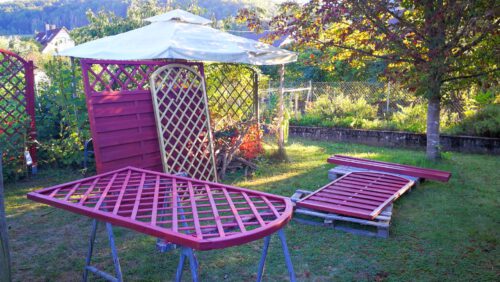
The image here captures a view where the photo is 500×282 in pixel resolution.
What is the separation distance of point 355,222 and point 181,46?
9.09 ft

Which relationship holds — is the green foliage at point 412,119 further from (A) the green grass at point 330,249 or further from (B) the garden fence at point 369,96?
(A) the green grass at point 330,249

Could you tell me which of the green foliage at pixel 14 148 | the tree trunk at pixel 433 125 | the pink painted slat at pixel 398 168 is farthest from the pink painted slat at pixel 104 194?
the tree trunk at pixel 433 125

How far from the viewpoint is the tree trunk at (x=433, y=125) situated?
20.6 feet

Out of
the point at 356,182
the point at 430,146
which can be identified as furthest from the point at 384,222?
the point at 430,146

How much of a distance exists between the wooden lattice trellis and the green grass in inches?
44.8

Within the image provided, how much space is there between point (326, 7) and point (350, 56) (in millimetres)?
979

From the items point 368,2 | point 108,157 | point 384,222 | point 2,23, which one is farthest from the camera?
point 2,23

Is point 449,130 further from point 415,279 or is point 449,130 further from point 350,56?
point 415,279

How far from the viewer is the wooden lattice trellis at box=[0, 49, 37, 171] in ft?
19.1

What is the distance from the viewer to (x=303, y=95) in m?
12.3

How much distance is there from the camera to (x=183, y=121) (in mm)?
5105

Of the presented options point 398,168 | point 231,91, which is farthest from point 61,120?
point 398,168

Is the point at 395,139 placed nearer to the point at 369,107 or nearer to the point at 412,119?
the point at 412,119

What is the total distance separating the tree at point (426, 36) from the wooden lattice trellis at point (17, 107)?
4.14 meters
